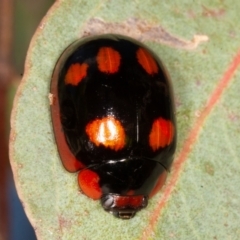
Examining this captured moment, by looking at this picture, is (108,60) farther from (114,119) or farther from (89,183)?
(89,183)

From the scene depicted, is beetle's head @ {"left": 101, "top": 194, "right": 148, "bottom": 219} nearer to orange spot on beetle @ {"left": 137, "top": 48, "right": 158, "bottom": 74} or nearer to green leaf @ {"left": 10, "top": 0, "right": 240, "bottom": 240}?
green leaf @ {"left": 10, "top": 0, "right": 240, "bottom": 240}

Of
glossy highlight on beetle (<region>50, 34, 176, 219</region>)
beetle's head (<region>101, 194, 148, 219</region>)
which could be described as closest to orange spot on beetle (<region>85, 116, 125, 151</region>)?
glossy highlight on beetle (<region>50, 34, 176, 219</region>)

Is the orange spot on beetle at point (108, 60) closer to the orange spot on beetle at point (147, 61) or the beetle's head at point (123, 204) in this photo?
the orange spot on beetle at point (147, 61)

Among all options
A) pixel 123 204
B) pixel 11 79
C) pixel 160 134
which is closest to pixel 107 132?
pixel 160 134

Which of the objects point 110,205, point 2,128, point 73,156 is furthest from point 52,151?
point 2,128

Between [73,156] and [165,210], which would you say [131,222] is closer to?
[165,210]
